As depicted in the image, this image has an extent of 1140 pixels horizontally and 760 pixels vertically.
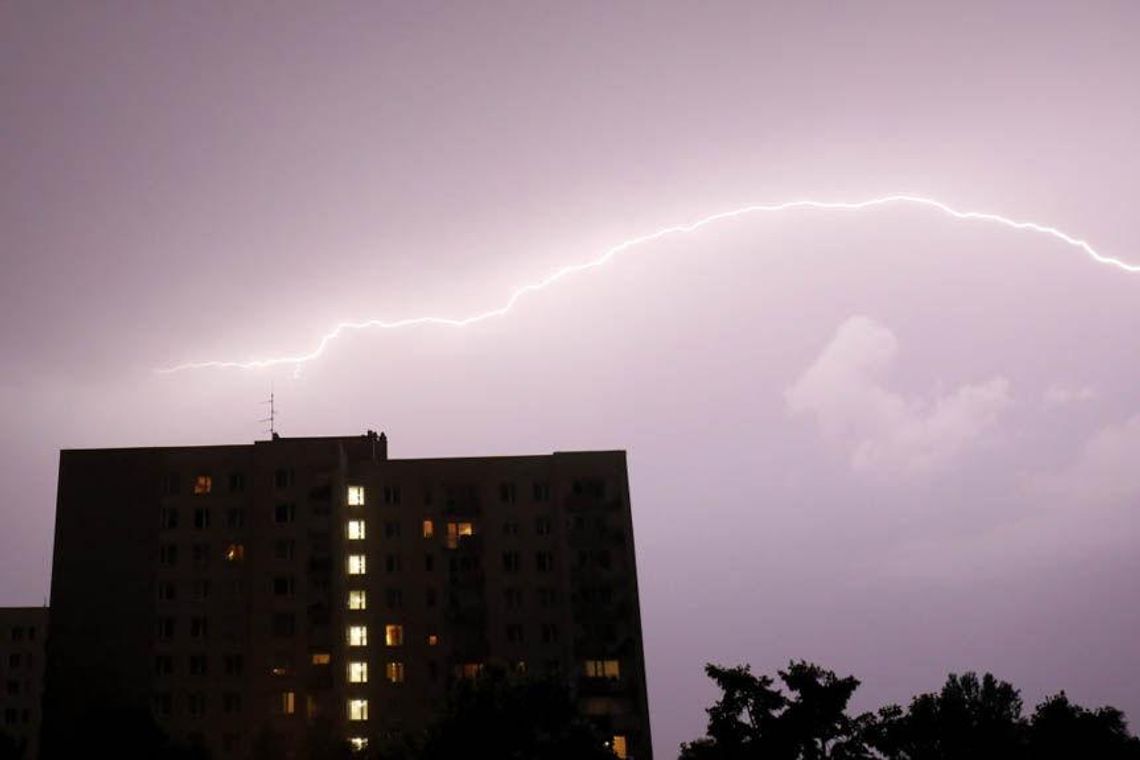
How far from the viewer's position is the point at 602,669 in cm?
10225

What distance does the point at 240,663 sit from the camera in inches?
3898

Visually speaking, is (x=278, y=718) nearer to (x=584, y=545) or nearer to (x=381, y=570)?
(x=381, y=570)

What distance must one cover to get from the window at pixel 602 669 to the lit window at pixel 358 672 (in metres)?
19.3

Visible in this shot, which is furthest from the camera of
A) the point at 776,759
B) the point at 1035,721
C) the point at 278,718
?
the point at 278,718

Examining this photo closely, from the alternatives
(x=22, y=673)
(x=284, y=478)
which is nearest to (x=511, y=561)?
(x=284, y=478)

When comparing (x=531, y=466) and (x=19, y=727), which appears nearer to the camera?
(x=531, y=466)

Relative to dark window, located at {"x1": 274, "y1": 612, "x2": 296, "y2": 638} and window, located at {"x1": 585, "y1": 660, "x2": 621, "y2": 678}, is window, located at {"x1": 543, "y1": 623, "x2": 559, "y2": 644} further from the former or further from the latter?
dark window, located at {"x1": 274, "y1": 612, "x2": 296, "y2": 638}

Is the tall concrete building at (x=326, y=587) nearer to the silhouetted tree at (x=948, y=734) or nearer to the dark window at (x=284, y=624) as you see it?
the dark window at (x=284, y=624)

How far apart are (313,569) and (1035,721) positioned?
6166 cm

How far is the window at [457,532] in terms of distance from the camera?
106 metres

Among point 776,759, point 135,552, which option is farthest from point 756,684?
point 135,552

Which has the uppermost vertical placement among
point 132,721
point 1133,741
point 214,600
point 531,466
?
point 531,466

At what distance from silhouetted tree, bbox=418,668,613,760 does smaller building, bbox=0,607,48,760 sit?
128909mm

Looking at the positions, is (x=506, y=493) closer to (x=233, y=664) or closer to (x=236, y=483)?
(x=236, y=483)
